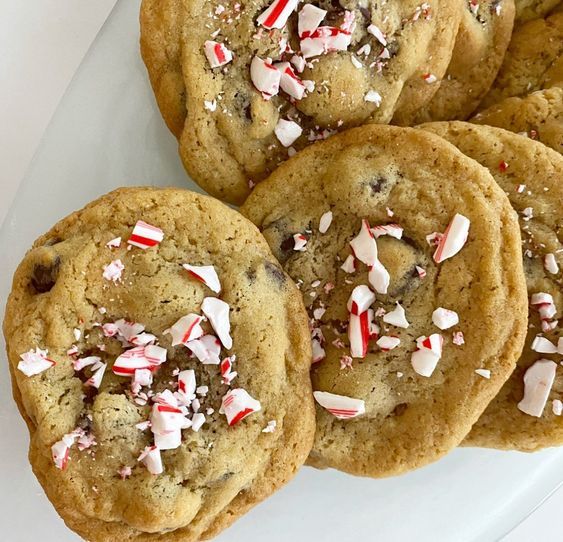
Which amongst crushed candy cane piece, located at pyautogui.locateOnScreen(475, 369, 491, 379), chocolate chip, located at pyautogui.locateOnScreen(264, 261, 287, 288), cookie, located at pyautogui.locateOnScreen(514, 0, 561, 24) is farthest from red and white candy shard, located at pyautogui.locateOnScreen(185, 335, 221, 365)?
cookie, located at pyautogui.locateOnScreen(514, 0, 561, 24)

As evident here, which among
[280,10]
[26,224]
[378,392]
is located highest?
[280,10]

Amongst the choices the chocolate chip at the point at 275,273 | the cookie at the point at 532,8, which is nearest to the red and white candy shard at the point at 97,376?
the chocolate chip at the point at 275,273

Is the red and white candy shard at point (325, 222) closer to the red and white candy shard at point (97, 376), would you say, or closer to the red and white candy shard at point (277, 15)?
the red and white candy shard at point (277, 15)

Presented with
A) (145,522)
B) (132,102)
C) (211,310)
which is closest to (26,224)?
Answer: (132,102)

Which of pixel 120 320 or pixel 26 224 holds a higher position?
pixel 26 224

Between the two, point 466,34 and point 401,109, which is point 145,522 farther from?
→ point 466,34

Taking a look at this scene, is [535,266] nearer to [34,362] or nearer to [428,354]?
[428,354]
